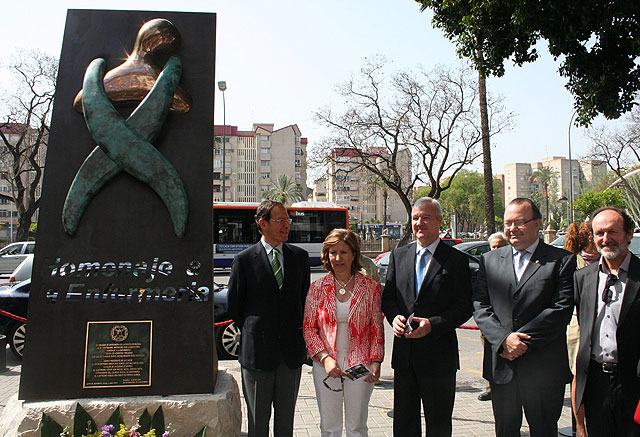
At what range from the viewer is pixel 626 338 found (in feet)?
9.73

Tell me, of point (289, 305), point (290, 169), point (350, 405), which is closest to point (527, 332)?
point (350, 405)

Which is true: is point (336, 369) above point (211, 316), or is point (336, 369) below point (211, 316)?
below

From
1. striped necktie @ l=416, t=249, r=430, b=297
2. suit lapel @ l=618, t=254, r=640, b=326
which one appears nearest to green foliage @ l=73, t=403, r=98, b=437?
striped necktie @ l=416, t=249, r=430, b=297

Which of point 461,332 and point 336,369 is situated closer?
point 336,369

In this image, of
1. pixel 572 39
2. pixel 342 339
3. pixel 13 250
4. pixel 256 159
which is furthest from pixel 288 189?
pixel 342 339

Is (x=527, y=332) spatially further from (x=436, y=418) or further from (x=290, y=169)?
(x=290, y=169)

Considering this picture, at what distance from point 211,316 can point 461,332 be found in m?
7.14

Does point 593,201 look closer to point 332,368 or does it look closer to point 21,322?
point 21,322

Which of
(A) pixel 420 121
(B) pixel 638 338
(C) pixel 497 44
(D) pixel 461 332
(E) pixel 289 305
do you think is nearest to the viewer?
(B) pixel 638 338

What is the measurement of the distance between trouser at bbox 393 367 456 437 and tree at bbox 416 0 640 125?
263 inches

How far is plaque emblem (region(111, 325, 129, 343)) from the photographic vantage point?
10.8 feet

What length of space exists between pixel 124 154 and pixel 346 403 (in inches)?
88.5

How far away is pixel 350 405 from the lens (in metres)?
3.18

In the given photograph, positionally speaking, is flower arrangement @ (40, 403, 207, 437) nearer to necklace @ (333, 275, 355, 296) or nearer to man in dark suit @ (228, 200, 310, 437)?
man in dark suit @ (228, 200, 310, 437)
